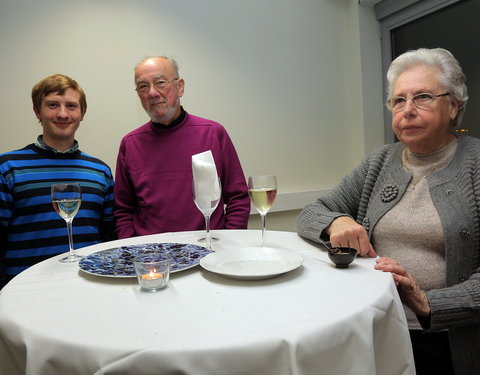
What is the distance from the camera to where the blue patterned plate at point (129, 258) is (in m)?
0.87

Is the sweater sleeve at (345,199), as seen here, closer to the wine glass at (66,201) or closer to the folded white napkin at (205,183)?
the folded white napkin at (205,183)

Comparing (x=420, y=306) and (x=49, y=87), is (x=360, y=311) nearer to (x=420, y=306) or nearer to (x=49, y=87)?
(x=420, y=306)

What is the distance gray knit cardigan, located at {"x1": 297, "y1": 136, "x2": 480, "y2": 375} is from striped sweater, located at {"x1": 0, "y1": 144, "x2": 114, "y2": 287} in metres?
1.04

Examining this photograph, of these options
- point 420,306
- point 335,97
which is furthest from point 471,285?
point 335,97

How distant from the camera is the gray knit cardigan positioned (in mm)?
978

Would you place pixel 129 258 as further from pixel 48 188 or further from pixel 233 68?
pixel 233 68

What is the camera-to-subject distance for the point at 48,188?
5.33 feet

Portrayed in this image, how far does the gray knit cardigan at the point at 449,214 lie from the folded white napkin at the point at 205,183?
0.33 meters

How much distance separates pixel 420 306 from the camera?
3.18ft

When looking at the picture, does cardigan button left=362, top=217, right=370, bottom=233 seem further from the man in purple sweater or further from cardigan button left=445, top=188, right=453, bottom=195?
the man in purple sweater

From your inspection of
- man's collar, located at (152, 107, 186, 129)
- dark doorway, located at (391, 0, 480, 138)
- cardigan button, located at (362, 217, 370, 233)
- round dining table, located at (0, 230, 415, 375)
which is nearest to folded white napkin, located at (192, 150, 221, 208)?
round dining table, located at (0, 230, 415, 375)

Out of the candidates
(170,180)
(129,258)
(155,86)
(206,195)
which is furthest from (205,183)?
(155,86)

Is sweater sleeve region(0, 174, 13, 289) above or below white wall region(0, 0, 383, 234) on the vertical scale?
below

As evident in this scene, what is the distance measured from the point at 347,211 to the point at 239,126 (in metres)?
1.54
